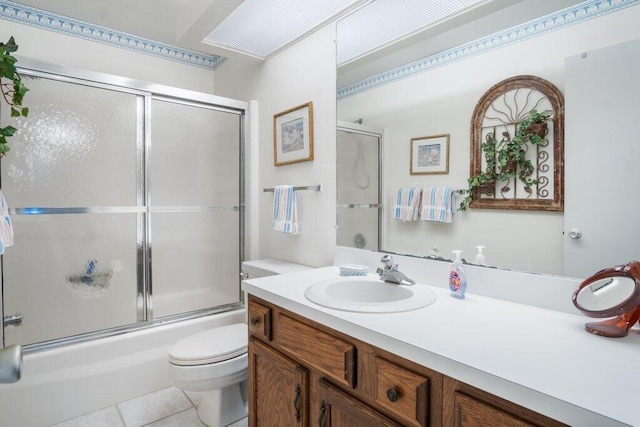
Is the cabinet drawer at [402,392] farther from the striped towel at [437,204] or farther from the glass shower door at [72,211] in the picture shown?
the glass shower door at [72,211]

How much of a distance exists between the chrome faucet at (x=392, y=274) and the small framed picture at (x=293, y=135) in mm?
848

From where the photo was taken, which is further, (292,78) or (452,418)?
(292,78)

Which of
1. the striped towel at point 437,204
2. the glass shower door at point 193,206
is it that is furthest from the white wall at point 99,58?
the striped towel at point 437,204

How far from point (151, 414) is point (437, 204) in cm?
191

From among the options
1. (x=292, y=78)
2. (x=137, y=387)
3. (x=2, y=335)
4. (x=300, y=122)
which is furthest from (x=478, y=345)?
(x=2, y=335)

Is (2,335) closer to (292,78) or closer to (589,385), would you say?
(292,78)

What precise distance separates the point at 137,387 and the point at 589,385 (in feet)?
7.47

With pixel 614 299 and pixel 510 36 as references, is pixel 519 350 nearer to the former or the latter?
pixel 614 299

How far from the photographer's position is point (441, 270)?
4.50ft

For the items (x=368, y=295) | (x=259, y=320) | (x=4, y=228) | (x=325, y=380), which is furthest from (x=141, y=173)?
(x=325, y=380)

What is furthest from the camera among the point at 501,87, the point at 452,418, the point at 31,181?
the point at 31,181

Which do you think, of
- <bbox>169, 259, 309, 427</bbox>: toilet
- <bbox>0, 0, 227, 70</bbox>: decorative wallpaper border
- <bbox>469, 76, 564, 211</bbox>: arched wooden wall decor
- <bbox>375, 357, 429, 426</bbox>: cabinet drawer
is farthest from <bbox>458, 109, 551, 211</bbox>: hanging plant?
<bbox>0, 0, 227, 70</bbox>: decorative wallpaper border

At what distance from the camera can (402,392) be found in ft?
Answer: 2.82

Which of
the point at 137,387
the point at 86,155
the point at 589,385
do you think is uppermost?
the point at 86,155
